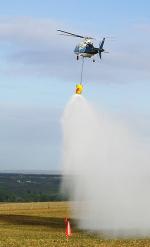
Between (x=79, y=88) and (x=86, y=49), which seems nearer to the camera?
(x=79, y=88)

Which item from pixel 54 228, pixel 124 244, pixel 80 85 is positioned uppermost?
pixel 80 85

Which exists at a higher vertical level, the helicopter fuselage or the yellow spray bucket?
the helicopter fuselage

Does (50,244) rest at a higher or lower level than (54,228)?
higher

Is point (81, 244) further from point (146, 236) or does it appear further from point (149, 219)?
point (149, 219)

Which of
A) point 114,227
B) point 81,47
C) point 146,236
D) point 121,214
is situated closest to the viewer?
point 146,236

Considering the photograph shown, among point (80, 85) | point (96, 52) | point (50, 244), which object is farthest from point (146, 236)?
point (96, 52)

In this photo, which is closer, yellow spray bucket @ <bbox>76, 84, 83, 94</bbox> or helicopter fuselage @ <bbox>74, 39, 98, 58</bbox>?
yellow spray bucket @ <bbox>76, 84, 83, 94</bbox>

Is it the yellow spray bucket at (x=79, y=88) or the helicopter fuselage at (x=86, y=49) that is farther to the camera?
the helicopter fuselage at (x=86, y=49)

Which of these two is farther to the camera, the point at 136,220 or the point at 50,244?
the point at 136,220

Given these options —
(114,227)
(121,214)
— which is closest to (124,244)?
(114,227)

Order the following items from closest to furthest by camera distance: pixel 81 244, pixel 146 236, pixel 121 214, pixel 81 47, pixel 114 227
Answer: pixel 81 244 < pixel 146 236 < pixel 114 227 < pixel 121 214 < pixel 81 47

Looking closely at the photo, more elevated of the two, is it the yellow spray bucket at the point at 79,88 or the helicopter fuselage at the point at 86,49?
the helicopter fuselage at the point at 86,49
